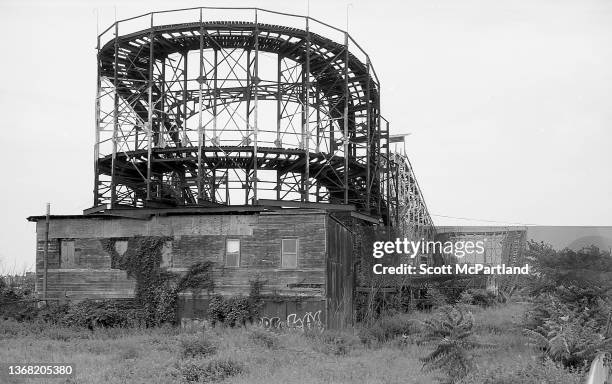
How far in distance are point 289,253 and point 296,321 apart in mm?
2813

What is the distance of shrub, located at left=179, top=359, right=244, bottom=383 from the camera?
1966 centimetres

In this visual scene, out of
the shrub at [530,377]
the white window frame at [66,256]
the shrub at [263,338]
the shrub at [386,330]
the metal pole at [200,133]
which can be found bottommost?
the shrub at [386,330]

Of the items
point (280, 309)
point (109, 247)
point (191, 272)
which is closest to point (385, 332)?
point (280, 309)

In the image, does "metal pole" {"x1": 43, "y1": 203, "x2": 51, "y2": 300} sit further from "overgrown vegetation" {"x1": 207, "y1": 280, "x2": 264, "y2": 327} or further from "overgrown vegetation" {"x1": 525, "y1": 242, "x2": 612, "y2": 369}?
"overgrown vegetation" {"x1": 525, "y1": 242, "x2": 612, "y2": 369}

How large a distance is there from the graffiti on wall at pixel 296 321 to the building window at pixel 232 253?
2.71m

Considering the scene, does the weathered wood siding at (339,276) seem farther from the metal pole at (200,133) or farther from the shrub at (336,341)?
the metal pole at (200,133)

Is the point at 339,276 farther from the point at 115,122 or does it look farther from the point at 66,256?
the point at 115,122

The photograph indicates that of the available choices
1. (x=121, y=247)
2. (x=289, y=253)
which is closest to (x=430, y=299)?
(x=289, y=253)

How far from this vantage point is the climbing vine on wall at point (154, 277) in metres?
33.0

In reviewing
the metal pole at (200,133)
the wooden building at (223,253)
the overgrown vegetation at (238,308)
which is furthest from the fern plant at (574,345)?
the metal pole at (200,133)

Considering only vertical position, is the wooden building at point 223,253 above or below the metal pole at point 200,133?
below

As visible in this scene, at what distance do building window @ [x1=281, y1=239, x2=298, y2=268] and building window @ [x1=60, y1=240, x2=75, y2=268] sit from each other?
963 cm

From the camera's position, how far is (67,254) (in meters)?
34.9

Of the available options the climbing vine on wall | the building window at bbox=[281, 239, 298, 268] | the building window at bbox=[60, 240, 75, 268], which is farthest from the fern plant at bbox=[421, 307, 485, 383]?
the building window at bbox=[60, 240, 75, 268]
